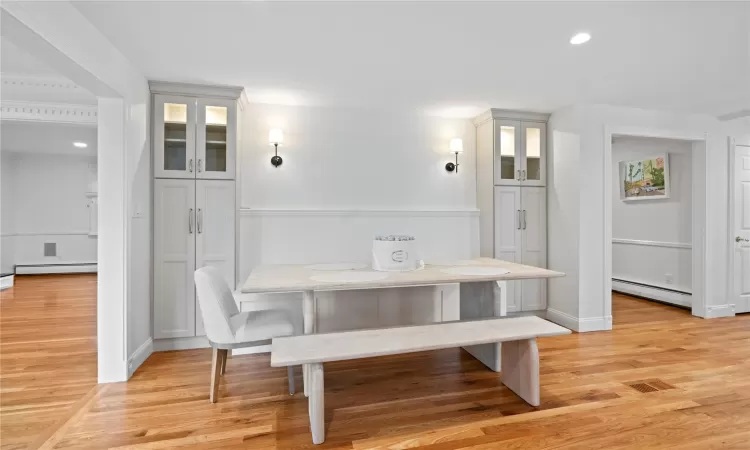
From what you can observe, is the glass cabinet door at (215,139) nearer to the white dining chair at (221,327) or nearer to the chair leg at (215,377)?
the white dining chair at (221,327)

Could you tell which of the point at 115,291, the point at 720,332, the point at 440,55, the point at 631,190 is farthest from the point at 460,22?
the point at 631,190

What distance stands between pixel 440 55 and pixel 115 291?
2801 millimetres

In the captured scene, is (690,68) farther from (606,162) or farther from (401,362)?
(401,362)

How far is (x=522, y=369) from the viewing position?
2.25m

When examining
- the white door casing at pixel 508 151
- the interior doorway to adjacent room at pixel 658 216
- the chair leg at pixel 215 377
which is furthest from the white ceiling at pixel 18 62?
the interior doorway to adjacent room at pixel 658 216

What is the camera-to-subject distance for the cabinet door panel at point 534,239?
389 centimetres

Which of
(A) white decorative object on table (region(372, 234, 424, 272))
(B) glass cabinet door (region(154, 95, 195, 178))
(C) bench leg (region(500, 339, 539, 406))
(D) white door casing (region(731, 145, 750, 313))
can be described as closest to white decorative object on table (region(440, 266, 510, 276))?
(A) white decorative object on table (region(372, 234, 424, 272))

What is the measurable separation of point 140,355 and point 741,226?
625 centimetres

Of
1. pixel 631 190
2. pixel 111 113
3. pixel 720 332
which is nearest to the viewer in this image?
pixel 111 113

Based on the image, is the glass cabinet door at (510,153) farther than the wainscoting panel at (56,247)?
No

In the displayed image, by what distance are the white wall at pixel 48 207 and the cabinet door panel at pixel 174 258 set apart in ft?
18.6

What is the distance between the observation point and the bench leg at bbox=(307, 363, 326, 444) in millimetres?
1815

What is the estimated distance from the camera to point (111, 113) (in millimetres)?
2488

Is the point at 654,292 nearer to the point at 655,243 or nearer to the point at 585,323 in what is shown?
the point at 655,243
